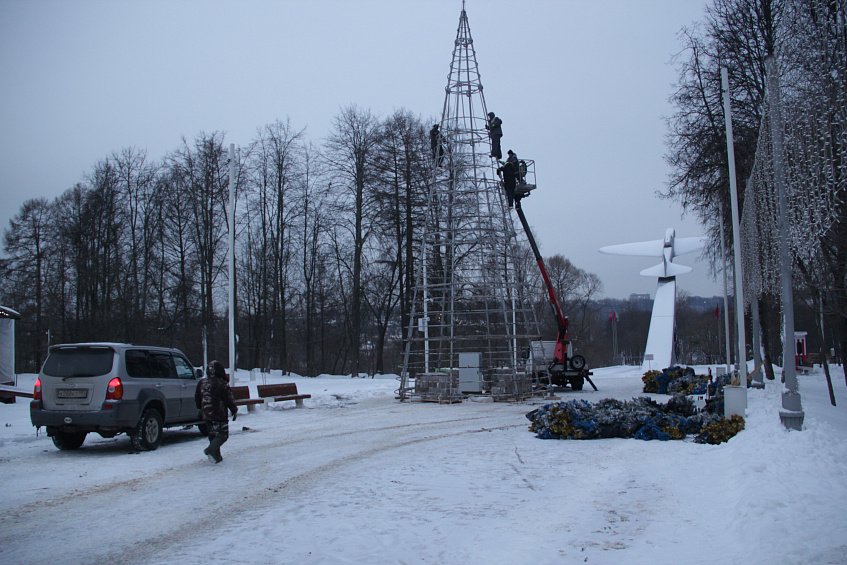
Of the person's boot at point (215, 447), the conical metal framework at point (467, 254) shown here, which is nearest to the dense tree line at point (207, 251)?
the conical metal framework at point (467, 254)

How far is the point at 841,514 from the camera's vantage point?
6.11m

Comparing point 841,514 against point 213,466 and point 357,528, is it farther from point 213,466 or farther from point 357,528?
point 213,466

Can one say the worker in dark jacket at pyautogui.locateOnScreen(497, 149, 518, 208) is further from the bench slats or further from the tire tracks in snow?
the tire tracks in snow

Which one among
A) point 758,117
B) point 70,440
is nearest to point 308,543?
point 70,440

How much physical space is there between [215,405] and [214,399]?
0.10m

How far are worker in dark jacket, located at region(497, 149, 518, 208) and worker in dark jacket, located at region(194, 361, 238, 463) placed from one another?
17845 millimetres

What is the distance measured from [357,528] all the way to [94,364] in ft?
23.7

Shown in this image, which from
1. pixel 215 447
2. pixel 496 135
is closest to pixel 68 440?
pixel 215 447

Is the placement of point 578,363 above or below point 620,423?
above

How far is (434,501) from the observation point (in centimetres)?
780

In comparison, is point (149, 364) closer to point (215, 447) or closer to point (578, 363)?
point (215, 447)

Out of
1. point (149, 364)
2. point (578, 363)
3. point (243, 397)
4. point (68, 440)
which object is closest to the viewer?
point (68, 440)

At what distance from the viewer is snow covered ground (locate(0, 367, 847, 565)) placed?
19.1ft

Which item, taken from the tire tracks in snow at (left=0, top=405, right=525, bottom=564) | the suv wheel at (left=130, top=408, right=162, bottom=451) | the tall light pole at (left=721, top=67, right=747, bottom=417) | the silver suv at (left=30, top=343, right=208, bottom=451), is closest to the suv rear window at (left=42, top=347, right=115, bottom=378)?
the silver suv at (left=30, top=343, right=208, bottom=451)
